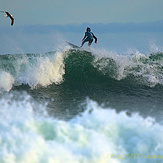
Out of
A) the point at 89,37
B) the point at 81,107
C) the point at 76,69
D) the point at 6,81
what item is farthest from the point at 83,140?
the point at 89,37

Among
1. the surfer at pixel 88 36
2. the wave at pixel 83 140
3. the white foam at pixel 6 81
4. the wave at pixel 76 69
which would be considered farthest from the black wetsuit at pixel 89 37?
the wave at pixel 83 140

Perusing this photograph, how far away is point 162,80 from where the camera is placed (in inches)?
472

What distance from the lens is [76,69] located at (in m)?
12.1

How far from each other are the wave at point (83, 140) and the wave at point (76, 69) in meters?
5.15

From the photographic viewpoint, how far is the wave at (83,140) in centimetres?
479

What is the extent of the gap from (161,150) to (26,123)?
114 inches

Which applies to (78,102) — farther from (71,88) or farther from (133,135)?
(133,135)

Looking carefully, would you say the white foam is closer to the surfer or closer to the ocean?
the ocean

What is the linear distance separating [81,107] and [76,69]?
3742 millimetres

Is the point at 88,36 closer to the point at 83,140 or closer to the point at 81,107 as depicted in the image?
the point at 81,107

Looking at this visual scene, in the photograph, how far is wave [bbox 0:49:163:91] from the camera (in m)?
11.1

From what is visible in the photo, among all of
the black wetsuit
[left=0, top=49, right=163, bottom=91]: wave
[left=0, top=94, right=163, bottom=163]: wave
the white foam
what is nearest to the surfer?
the black wetsuit

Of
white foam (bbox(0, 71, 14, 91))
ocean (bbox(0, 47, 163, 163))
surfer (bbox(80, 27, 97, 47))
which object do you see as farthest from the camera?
surfer (bbox(80, 27, 97, 47))

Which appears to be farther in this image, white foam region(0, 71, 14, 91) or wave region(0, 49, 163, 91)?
wave region(0, 49, 163, 91)
